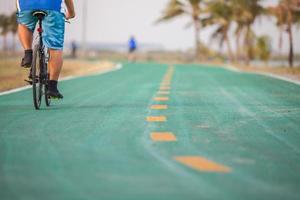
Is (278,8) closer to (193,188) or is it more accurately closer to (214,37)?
(214,37)

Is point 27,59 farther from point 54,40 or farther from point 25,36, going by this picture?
point 54,40

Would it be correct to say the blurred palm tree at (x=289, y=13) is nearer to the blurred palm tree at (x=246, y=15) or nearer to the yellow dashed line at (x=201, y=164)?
the blurred palm tree at (x=246, y=15)

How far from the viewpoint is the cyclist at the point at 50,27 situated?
29.0ft

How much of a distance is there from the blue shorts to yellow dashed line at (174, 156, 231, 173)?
4.22 metres

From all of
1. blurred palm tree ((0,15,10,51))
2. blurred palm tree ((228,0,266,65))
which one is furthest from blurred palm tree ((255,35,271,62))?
blurred palm tree ((0,15,10,51))

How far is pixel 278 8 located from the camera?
128 ft

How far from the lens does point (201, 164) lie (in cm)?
489

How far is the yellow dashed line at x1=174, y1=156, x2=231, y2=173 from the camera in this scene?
4.69 meters

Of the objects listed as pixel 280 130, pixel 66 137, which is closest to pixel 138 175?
pixel 66 137

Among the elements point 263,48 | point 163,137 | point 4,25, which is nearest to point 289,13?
point 163,137

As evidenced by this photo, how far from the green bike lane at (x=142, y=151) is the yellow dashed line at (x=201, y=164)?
83 mm

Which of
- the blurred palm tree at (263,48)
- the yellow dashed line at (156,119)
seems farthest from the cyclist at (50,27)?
the blurred palm tree at (263,48)

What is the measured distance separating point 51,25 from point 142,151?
3.92m

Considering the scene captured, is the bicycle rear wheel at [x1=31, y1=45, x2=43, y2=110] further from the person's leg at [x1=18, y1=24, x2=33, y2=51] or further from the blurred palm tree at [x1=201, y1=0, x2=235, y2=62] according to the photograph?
the blurred palm tree at [x1=201, y1=0, x2=235, y2=62]
